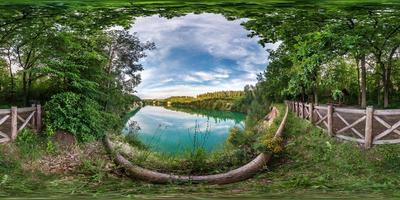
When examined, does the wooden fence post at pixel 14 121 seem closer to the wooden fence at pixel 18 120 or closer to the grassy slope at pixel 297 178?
the wooden fence at pixel 18 120

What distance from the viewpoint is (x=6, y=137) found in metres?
3.38

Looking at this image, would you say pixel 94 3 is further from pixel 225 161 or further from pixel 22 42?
pixel 225 161

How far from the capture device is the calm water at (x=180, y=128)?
11.6 feet

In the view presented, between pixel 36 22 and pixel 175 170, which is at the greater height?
pixel 36 22

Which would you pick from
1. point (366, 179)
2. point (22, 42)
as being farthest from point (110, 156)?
point (366, 179)

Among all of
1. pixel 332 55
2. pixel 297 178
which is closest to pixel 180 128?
pixel 297 178

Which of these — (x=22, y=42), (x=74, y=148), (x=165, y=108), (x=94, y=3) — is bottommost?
(x=74, y=148)

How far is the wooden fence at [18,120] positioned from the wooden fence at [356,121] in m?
1.66

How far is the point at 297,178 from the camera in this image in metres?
3.44

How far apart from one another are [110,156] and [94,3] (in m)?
1.02

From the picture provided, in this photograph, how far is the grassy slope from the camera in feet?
10.9

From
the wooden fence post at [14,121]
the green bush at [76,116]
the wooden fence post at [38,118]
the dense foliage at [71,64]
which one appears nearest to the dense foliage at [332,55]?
the dense foliage at [71,64]

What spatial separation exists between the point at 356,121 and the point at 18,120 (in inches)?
86.2

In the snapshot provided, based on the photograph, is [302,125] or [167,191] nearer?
[167,191]
